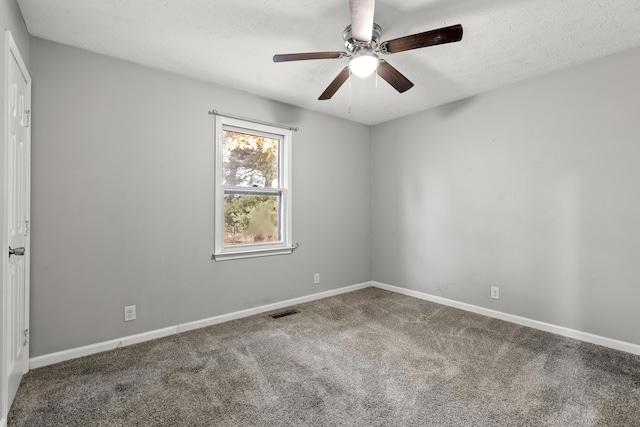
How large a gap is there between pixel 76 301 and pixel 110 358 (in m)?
0.53

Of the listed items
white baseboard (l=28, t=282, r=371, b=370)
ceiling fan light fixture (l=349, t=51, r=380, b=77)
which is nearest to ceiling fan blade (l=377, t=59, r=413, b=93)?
ceiling fan light fixture (l=349, t=51, r=380, b=77)

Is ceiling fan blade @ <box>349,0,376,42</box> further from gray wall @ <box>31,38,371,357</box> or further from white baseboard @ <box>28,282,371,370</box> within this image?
white baseboard @ <box>28,282,371,370</box>

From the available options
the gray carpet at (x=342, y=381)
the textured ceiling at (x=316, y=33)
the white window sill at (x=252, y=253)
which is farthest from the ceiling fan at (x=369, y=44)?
the gray carpet at (x=342, y=381)

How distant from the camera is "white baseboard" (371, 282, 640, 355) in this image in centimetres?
264

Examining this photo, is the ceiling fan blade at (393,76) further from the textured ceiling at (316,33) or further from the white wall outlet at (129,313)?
the white wall outlet at (129,313)

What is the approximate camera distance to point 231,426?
1.72 metres

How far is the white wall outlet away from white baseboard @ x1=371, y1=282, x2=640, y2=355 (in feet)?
10.4

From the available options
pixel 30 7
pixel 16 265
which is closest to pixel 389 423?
pixel 16 265

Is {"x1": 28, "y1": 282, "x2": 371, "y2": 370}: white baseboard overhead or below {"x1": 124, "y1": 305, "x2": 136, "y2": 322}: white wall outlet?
below

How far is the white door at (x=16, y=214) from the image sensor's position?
180 cm

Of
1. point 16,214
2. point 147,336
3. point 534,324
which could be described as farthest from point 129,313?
point 534,324

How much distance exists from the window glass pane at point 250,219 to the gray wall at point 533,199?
1758 mm

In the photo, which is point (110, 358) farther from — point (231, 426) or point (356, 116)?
point (356, 116)

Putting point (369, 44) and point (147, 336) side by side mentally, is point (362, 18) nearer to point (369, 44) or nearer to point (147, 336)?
point (369, 44)
